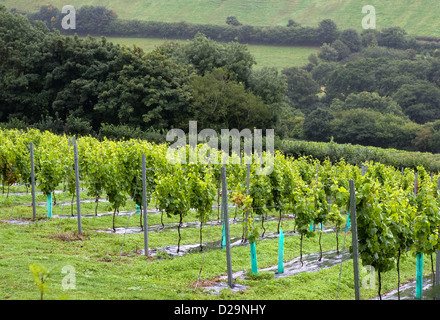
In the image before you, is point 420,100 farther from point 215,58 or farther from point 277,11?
point 277,11

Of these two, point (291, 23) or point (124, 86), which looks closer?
point (124, 86)

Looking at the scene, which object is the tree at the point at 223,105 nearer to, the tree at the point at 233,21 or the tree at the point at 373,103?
the tree at the point at 373,103

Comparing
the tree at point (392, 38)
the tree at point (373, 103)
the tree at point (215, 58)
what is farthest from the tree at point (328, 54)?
the tree at point (215, 58)

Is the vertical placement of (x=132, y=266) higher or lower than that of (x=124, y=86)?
lower

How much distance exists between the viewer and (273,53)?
93500mm

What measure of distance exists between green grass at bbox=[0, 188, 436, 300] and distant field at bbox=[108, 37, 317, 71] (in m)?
69.9

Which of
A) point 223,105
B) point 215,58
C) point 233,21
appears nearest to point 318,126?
point 215,58

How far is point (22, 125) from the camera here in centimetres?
3881

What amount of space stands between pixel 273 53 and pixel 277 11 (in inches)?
855

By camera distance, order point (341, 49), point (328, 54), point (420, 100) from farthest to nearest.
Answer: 1. point (341, 49)
2. point (328, 54)
3. point (420, 100)

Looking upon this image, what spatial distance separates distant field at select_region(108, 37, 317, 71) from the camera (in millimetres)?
86188

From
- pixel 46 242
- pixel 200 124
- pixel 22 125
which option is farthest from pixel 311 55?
pixel 46 242

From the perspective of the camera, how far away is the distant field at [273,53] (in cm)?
8619
